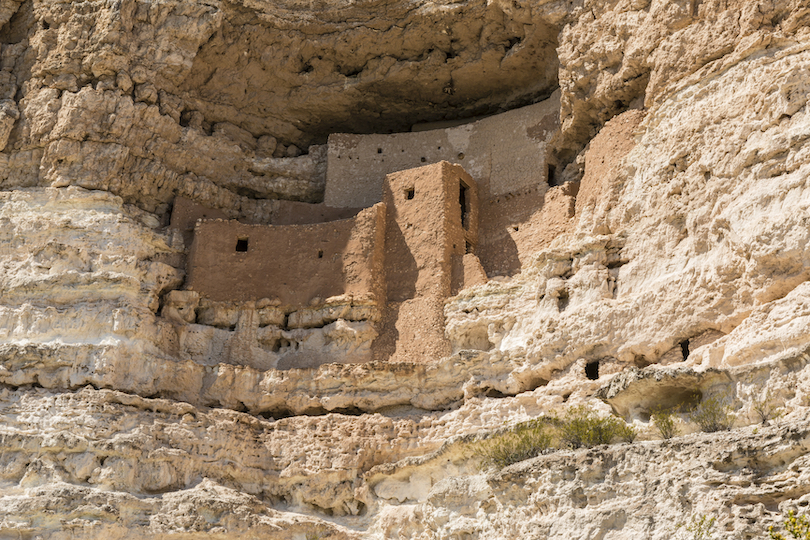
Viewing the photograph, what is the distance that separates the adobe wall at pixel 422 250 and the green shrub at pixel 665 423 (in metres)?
5.65

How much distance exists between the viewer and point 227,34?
22547 millimetres

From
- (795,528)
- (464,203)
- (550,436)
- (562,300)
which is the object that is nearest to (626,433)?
(550,436)

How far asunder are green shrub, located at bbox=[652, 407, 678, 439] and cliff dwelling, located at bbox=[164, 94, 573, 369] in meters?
5.69

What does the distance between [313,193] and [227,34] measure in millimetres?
3773

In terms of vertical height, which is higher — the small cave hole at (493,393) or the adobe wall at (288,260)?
the adobe wall at (288,260)

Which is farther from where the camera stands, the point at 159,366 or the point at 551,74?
the point at 551,74

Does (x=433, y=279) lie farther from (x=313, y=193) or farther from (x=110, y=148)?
(x=110, y=148)

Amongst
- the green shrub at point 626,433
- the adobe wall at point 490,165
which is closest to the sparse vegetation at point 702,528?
the green shrub at point 626,433

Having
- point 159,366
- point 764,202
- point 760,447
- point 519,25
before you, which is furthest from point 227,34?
point 760,447

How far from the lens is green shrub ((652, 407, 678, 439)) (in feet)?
42.4

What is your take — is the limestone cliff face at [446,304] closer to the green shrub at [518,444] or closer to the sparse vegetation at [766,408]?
the sparse vegetation at [766,408]

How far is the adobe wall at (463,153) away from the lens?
21438 millimetres

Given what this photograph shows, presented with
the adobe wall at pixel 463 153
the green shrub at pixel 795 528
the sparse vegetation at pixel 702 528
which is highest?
the adobe wall at pixel 463 153

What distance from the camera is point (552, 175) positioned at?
69.9 feet
